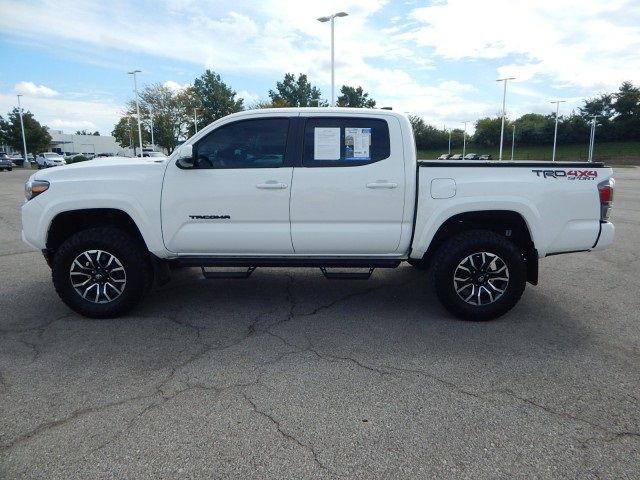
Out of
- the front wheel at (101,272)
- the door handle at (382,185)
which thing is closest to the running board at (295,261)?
the front wheel at (101,272)

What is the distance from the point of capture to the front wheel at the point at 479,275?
4230mm

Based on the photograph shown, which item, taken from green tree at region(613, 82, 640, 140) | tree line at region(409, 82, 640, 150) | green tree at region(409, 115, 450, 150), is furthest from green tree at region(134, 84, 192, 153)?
green tree at region(613, 82, 640, 140)

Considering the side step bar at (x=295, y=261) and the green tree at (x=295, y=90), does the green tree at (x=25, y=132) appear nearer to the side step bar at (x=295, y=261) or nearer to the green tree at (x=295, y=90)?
the green tree at (x=295, y=90)

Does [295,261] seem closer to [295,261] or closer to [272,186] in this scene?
[295,261]

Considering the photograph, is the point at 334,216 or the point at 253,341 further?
the point at 334,216

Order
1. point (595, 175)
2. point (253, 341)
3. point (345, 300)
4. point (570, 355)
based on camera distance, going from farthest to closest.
→ point (345, 300)
point (595, 175)
point (253, 341)
point (570, 355)

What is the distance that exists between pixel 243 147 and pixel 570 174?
10.0ft

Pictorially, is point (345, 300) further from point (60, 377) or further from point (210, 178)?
point (60, 377)

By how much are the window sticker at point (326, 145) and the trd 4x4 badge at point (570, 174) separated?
1830 millimetres

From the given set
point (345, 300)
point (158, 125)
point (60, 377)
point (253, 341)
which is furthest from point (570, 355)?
point (158, 125)

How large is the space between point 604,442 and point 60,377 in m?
3.57

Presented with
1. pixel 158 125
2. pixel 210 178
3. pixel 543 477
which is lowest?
pixel 543 477

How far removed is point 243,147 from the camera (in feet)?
14.3

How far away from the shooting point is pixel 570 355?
368cm
